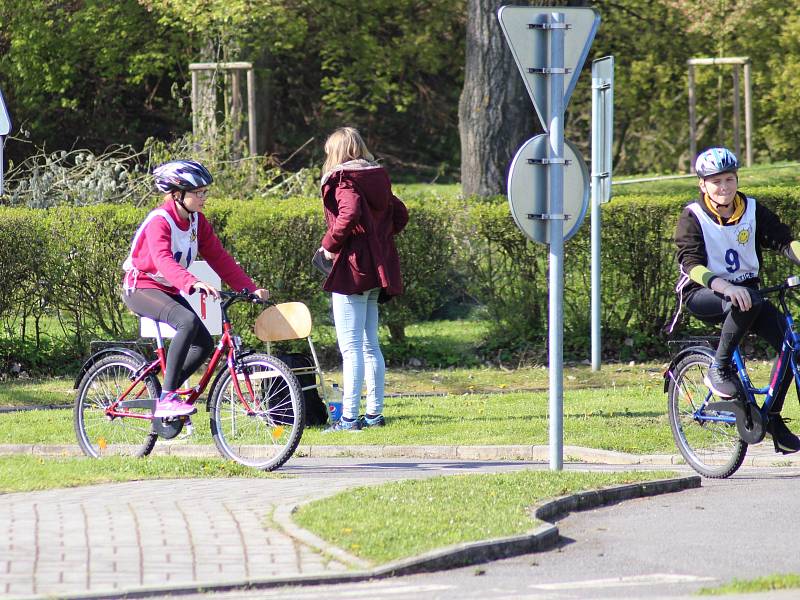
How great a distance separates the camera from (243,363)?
352 inches

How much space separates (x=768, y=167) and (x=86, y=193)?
15.1m

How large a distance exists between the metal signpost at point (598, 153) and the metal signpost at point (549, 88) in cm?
511

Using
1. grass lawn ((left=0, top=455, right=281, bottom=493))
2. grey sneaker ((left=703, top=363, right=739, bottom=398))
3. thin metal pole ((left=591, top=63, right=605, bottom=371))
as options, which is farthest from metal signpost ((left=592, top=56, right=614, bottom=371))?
grass lawn ((left=0, top=455, right=281, bottom=493))

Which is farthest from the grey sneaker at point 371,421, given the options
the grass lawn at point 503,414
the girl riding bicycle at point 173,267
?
the girl riding bicycle at point 173,267

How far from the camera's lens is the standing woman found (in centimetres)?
1018

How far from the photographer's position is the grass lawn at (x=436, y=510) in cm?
646

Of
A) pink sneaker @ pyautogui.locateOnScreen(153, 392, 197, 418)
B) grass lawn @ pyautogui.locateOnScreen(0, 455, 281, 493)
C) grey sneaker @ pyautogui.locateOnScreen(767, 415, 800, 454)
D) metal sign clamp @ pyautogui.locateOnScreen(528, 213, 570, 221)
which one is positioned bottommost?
grass lawn @ pyautogui.locateOnScreen(0, 455, 281, 493)

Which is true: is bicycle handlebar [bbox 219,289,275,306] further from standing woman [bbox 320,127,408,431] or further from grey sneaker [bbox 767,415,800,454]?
grey sneaker [bbox 767,415,800,454]

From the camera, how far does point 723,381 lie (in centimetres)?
841

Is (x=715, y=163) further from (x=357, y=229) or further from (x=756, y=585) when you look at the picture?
(x=756, y=585)

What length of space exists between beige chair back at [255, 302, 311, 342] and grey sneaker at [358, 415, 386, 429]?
4.47ft

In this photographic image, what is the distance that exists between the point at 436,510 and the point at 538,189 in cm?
204

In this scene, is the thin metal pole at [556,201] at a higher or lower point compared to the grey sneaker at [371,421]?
higher

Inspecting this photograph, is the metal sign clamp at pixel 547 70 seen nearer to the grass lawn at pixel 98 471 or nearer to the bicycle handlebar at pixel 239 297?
the bicycle handlebar at pixel 239 297
